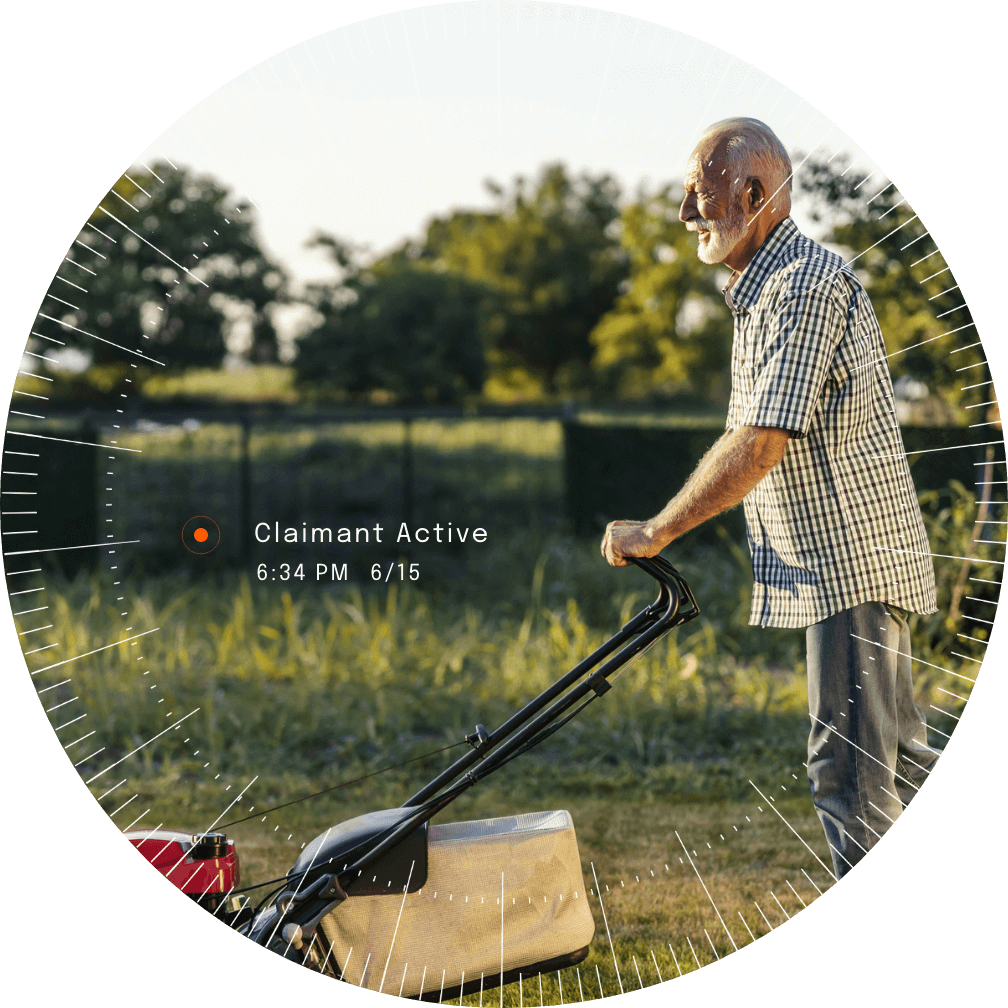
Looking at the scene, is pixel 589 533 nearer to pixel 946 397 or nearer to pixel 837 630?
pixel 946 397

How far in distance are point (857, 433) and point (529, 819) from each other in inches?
40.6

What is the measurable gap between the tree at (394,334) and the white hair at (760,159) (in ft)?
2.88

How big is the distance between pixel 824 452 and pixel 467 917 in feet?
3.84

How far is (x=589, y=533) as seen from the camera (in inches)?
134

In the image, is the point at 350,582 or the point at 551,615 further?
the point at 551,615

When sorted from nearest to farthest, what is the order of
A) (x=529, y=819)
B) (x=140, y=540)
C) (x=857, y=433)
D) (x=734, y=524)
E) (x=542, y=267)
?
1. (x=857, y=433)
2. (x=529, y=819)
3. (x=542, y=267)
4. (x=140, y=540)
5. (x=734, y=524)

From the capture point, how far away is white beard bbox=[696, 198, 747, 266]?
1.93 metres

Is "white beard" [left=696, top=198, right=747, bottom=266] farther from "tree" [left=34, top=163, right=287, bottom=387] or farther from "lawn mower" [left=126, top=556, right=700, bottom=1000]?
"tree" [left=34, top=163, right=287, bottom=387]

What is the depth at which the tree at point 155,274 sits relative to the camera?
7.39 feet

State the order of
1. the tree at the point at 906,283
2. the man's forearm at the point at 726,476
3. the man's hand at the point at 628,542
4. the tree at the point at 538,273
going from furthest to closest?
the tree at the point at 538,273, the tree at the point at 906,283, the man's hand at the point at 628,542, the man's forearm at the point at 726,476

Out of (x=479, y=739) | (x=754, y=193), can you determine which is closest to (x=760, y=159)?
(x=754, y=193)

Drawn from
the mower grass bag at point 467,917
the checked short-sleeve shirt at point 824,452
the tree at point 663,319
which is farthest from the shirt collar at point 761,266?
the mower grass bag at point 467,917

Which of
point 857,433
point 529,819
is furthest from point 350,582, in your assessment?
point 857,433

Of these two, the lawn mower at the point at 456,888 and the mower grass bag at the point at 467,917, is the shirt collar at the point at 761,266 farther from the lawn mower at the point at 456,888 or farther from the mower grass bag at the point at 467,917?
the mower grass bag at the point at 467,917
